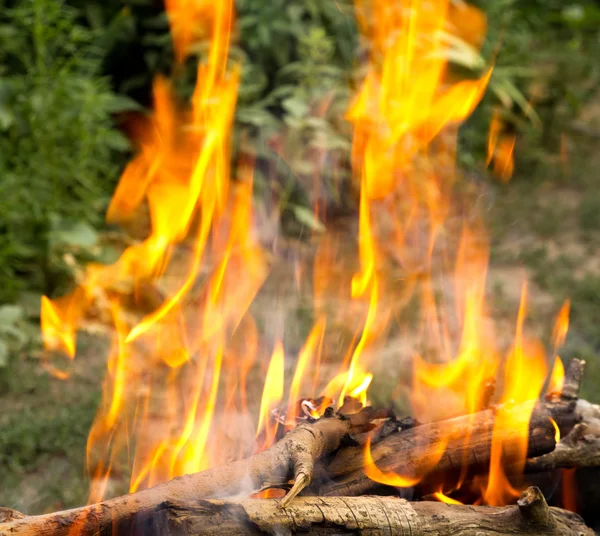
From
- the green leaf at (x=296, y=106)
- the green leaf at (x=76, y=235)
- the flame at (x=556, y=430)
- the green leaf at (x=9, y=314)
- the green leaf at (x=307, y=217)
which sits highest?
the green leaf at (x=296, y=106)

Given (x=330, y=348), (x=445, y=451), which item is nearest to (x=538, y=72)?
(x=330, y=348)

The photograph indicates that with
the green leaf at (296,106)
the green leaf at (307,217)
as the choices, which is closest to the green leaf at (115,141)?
the green leaf at (296,106)

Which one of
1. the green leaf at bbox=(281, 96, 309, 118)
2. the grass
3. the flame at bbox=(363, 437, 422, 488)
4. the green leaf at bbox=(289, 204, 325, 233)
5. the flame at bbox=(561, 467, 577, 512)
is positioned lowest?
the grass

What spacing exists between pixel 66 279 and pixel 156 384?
1.02 m

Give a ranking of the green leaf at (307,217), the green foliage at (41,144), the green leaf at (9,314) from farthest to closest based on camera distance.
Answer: the green leaf at (307,217) → the green foliage at (41,144) → the green leaf at (9,314)

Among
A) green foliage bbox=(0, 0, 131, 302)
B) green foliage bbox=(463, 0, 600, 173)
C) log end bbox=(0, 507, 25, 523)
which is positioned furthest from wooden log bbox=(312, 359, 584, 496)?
green foliage bbox=(463, 0, 600, 173)

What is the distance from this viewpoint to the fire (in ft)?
9.09

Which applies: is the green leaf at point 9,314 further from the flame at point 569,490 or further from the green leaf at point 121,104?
the flame at point 569,490

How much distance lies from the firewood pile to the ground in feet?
4.03

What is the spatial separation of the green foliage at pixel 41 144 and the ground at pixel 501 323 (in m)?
0.63

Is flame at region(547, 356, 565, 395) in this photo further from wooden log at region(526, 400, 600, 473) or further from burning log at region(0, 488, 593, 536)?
burning log at region(0, 488, 593, 536)

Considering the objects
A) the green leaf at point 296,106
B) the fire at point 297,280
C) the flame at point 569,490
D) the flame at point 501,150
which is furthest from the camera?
the flame at point 501,150

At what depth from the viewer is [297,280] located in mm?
5012

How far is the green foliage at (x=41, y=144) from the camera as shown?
13.9 ft
